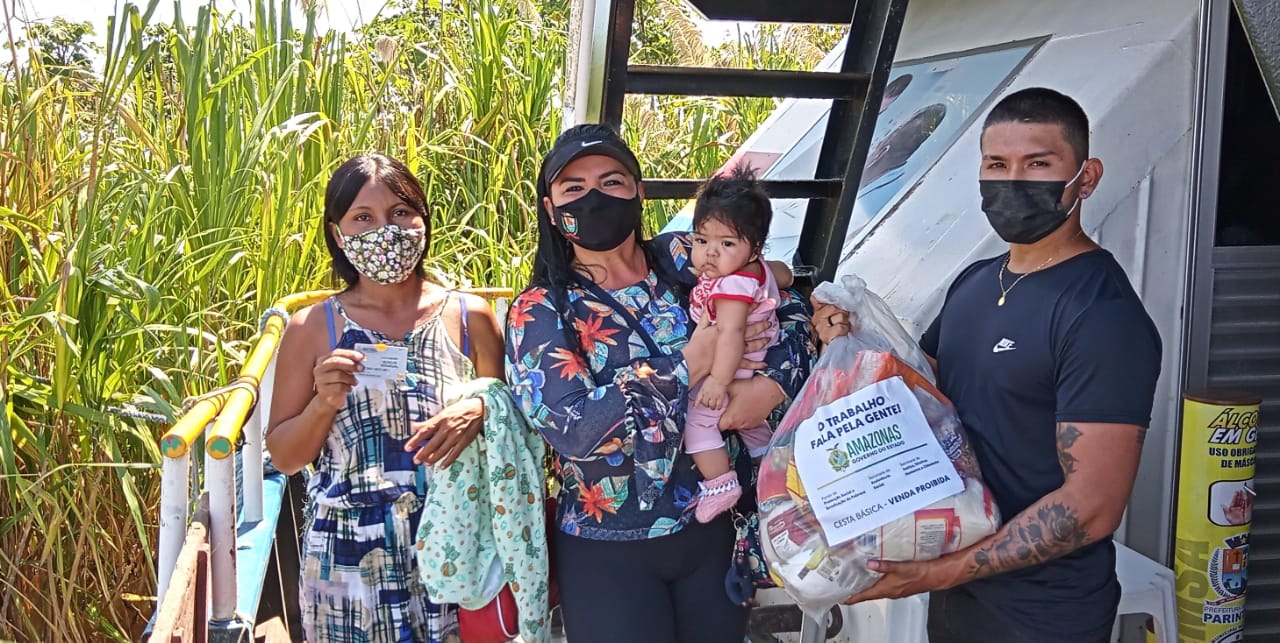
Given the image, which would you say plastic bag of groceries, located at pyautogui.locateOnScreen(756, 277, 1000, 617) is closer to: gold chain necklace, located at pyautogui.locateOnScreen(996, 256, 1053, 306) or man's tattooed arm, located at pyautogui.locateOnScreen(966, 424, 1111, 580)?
man's tattooed arm, located at pyautogui.locateOnScreen(966, 424, 1111, 580)

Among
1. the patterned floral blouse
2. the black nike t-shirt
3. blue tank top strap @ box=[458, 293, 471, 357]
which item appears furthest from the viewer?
blue tank top strap @ box=[458, 293, 471, 357]


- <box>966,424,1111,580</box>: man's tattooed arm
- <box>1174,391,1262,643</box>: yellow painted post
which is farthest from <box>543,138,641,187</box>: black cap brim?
<box>1174,391,1262,643</box>: yellow painted post

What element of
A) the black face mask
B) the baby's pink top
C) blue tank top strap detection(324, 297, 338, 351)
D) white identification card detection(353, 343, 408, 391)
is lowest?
white identification card detection(353, 343, 408, 391)

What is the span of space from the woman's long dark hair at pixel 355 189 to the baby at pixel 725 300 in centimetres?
68

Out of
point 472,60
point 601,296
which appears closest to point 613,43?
point 601,296

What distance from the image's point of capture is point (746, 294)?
2252mm

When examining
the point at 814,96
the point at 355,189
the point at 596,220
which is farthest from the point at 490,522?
the point at 814,96

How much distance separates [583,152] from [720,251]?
14.8 inches

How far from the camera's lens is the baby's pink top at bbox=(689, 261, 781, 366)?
7.40 ft

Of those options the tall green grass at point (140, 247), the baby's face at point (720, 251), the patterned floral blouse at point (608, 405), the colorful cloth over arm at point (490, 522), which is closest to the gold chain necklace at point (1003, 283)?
the baby's face at point (720, 251)

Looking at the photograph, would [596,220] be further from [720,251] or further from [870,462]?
[870,462]

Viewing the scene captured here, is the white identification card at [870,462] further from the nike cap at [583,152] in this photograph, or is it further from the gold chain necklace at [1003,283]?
the nike cap at [583,152]

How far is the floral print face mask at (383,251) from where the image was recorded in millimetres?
2350

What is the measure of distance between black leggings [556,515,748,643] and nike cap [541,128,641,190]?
0.80 meters
